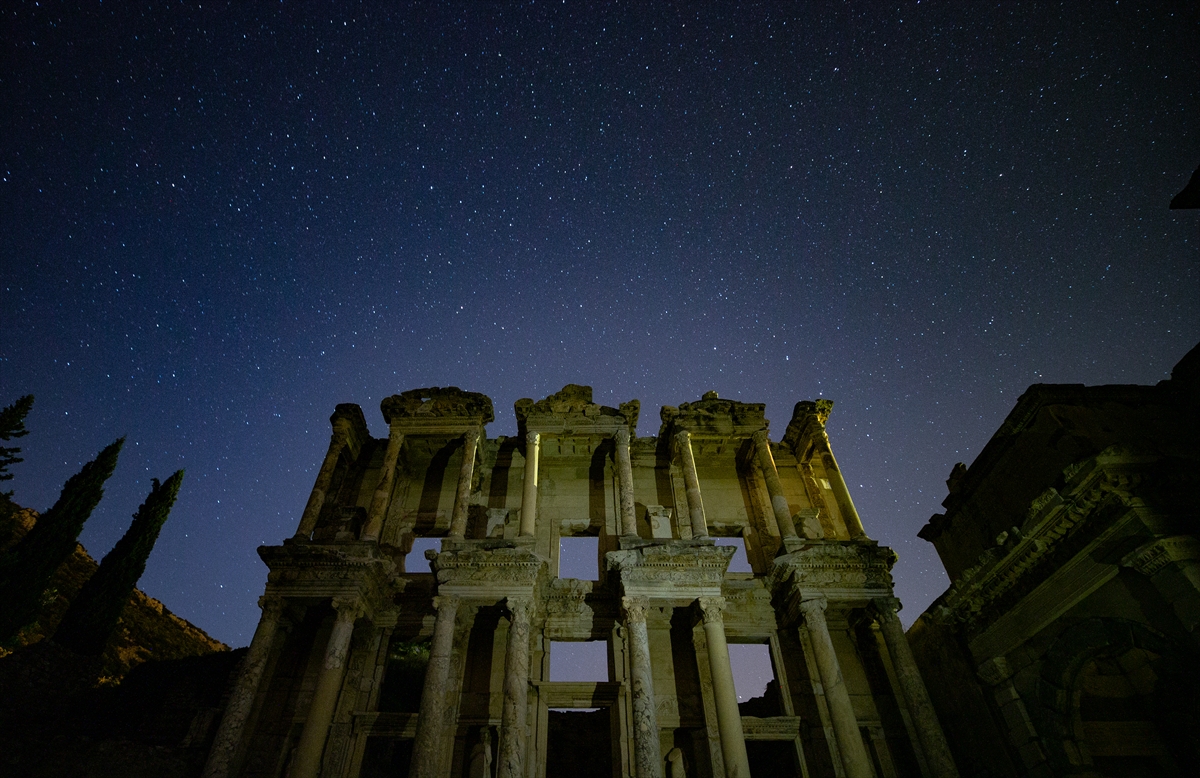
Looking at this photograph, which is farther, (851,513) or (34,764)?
(851,513)

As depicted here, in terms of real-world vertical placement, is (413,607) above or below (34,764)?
above

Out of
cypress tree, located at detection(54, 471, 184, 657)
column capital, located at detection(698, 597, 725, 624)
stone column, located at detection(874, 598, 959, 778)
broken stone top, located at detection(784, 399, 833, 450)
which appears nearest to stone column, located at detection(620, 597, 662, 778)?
column capital, located at detection(698, 597, 725, 624)

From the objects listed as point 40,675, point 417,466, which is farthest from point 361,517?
point 40,675

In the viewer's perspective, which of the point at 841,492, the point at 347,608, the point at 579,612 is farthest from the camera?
the point at 841,492

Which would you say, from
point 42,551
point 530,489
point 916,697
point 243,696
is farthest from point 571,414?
point 42,551

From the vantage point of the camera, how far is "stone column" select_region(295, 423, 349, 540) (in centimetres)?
1516

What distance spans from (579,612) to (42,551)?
661 inches

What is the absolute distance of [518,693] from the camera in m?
12.1

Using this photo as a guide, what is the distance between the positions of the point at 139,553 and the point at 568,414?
15.5 meters

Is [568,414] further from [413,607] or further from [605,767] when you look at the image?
[605,767]

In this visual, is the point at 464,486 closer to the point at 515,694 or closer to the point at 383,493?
the point at 383,493

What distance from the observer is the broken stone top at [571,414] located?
17.3m

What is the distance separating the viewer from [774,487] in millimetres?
15969

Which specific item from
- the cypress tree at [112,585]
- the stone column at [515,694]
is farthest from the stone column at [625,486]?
the cypress tree at [112,585]
